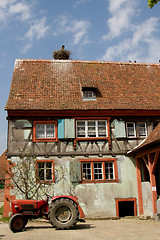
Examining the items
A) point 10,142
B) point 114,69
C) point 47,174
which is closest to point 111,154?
point 47,174

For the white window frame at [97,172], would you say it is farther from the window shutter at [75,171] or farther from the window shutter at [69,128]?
the window shutter at [69,128]

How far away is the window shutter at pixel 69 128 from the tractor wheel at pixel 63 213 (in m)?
5.25

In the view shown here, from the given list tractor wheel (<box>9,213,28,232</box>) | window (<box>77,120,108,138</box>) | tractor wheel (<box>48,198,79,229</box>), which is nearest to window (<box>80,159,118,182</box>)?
window (<box>77,120,108,138</box>)

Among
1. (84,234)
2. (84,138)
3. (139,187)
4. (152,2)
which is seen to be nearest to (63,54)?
(84,138)

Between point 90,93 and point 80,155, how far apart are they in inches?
161

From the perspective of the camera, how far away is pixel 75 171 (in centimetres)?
1433

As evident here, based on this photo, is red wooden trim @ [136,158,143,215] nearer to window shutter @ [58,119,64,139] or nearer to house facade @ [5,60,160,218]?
house facade @ [5,60,160,218]

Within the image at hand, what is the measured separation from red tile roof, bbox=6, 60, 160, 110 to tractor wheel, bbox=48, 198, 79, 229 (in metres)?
6.39

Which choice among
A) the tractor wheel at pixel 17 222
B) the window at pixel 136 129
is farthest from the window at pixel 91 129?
the tractor wheel at pixel 17 222

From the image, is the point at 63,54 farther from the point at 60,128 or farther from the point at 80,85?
the point at 60,128

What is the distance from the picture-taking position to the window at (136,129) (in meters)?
15.5

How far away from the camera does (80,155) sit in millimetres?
14797

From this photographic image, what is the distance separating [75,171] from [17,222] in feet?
17.3

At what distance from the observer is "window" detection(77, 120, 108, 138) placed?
15156 mm
